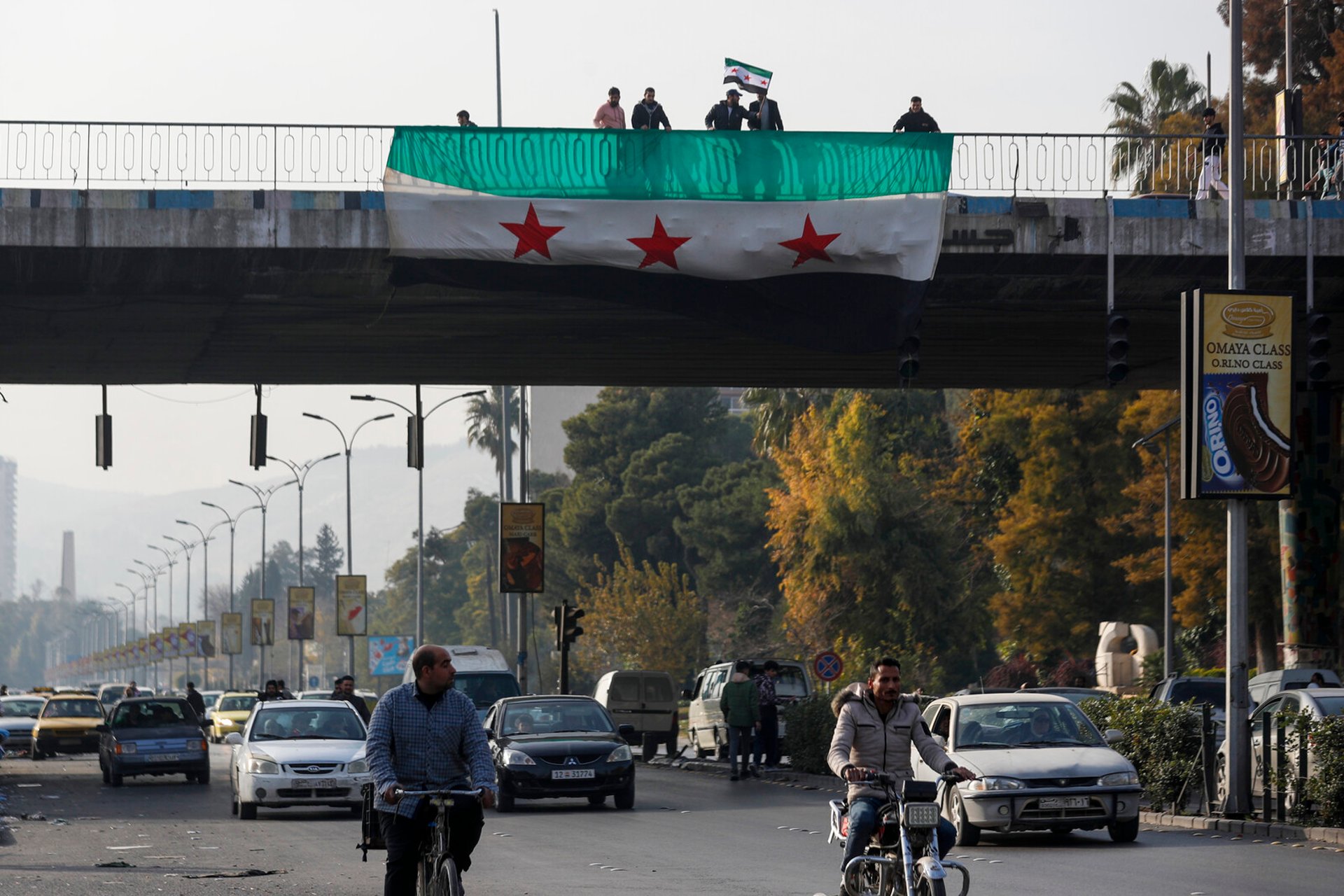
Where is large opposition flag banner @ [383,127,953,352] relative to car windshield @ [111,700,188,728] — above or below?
above

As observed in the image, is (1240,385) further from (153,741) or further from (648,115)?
(153,741)

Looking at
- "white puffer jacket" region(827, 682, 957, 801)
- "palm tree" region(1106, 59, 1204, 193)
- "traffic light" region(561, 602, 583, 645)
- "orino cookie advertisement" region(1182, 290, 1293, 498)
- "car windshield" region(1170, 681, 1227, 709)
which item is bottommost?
"car windshield" region(1170, 681, 1227, 709)

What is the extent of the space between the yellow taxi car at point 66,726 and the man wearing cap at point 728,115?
90.9 ft

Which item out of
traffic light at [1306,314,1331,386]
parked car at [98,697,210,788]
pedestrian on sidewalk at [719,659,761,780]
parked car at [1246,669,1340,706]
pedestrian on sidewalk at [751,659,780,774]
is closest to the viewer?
traffic light at [1306,314,1331,386]

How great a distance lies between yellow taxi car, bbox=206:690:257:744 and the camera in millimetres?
55188

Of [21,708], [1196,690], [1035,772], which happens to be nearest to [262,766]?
[1035,772]

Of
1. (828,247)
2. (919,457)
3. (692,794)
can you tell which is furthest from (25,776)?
(919,457)

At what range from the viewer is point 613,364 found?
125 feet

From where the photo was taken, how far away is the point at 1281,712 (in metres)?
20.7

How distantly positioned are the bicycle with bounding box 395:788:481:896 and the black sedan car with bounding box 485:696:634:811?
14672 mm

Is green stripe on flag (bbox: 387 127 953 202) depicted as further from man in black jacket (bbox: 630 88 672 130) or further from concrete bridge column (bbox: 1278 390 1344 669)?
concrete bridge column (bbox: 1278 390 1344 669)

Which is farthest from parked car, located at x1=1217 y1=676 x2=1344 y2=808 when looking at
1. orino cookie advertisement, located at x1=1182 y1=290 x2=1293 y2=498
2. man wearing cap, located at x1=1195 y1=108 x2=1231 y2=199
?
man wearing cap, located at x1=1195 y1=108 x2=1231 y2=199

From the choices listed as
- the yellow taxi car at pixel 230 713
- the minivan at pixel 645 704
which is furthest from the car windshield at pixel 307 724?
the yellow taxi car at pixel 230 713

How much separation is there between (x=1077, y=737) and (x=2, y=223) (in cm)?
1676
